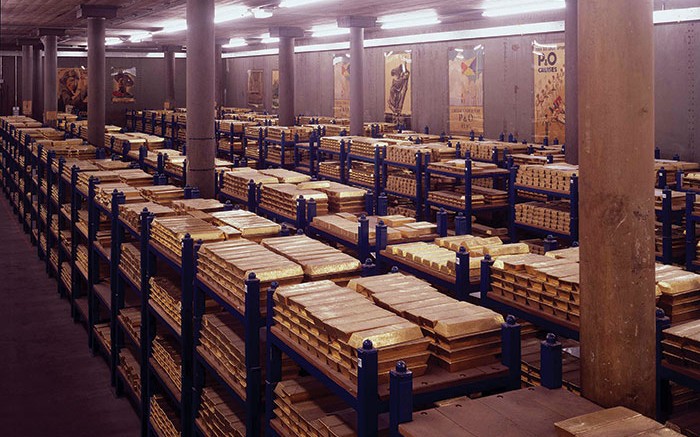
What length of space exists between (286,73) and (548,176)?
13.6 meters

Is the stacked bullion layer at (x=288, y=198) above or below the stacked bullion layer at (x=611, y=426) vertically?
above

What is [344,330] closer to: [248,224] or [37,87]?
[248,224]

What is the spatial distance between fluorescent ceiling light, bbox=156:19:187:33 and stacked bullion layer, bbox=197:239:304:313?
18.9 metres

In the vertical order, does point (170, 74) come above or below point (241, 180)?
above

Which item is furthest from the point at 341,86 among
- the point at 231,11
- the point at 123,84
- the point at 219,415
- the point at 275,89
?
the point at 219,415

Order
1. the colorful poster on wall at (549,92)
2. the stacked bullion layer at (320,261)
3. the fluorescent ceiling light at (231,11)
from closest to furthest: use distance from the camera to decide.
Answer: the stacked bullion layer at (320,261) → the colorful poster on wall at (549,92) → the fluorescent ceiling light at (231,11)

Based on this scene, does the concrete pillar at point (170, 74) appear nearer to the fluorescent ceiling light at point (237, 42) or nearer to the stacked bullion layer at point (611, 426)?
the fluorescent ceiling light at point (237, 42)

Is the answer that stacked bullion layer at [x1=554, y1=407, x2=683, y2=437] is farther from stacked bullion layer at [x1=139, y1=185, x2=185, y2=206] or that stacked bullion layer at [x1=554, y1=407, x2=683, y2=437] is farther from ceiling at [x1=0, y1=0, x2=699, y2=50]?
ceiling at [x1=0, y1=0, x2=699, y2=50]

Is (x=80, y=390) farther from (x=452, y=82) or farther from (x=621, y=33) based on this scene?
(x=452, y=82)

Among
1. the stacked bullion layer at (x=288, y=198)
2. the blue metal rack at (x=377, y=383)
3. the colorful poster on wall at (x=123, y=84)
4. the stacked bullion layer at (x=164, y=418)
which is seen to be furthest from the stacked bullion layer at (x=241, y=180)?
the colorful poster on wall at (x=123, y=84)

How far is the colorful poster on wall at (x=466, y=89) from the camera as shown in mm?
21562

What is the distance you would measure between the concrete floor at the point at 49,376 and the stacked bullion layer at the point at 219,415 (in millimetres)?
2424

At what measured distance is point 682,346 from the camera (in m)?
4.92

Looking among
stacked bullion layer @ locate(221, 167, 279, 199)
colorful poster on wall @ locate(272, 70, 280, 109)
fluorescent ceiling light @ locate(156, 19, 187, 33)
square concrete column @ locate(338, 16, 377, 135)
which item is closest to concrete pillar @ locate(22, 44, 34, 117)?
fluorescent ceiling light @ locate(156, 19, 187, 33)
